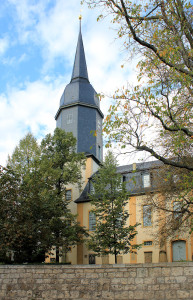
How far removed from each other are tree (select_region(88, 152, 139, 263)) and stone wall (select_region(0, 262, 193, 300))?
33.9 feet

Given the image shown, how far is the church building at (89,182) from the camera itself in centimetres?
2386

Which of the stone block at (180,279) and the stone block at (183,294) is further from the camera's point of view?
the stone block at (180,279)

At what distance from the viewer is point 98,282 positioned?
10570 mm

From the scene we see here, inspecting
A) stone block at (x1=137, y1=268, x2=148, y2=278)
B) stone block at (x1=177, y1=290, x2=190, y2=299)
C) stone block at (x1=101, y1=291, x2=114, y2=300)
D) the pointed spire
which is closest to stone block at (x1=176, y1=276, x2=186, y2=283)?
stone block at (x1=177, y1=290, x2=190, y2=299)

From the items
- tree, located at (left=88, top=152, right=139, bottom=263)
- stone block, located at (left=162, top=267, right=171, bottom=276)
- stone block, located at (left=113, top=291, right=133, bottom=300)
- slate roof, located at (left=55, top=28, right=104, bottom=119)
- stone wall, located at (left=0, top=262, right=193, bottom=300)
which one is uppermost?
slate roof, located at (left=55, top=28, right=104, bottom=119)

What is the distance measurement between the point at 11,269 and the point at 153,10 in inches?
397

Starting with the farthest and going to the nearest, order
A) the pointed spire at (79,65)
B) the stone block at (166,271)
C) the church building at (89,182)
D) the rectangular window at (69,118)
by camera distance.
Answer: the pointed spire at (79,65) → the rectangular window at (69,118) → the church building at (89,182) → the stone block at (166,271)

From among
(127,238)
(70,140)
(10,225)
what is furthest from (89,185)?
(10,225)

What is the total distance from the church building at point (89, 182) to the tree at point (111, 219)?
1.48 meters

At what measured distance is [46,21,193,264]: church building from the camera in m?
23.9

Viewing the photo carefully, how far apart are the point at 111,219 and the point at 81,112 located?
1511 cm

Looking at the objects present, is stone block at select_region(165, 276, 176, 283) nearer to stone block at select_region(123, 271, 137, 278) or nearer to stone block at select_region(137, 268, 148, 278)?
stone block at select_region(137, 268, 148, 278)

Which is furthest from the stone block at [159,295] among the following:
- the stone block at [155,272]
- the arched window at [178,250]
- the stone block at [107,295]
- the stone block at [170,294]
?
the arched window at [178,250]

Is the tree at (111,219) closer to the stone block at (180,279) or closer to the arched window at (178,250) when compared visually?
the arched window at (178,250)
